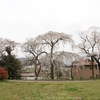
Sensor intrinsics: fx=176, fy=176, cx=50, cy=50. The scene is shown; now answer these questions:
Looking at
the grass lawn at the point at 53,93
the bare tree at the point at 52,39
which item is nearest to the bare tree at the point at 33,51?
the bare tree at the point at 52,39

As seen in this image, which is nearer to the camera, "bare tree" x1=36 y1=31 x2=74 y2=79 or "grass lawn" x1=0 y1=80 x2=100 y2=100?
"grass lawn" x1=0 y1=80 x2=100 y2=100

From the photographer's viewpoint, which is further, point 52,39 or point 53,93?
point 52,39

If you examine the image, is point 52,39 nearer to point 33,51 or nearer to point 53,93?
point 33,51

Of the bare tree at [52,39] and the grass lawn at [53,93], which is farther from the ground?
the bare tree at [52,39]

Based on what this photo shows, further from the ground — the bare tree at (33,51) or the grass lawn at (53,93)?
the bare tree at (33,51)

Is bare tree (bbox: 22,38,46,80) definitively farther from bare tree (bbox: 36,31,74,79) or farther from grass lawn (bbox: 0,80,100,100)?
grass lawn (bbox: 0,80,100,100)

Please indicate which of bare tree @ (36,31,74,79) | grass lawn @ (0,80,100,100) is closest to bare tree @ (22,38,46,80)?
bare tree @ (36,31,74,79)

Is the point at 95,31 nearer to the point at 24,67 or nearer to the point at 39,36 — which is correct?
the point at 39,36

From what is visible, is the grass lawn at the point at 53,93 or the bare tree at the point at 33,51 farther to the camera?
the bare tree at the point at 33,51

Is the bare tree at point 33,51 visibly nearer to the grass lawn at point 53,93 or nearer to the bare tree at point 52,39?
the bare tree at point 52,39

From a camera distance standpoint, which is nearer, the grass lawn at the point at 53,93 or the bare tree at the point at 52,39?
the grass lawn at the point at 53,93

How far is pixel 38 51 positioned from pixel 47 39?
237 cm

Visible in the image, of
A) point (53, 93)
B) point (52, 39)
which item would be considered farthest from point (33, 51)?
point (53, 93)

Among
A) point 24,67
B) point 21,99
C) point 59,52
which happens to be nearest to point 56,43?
point 59,52
